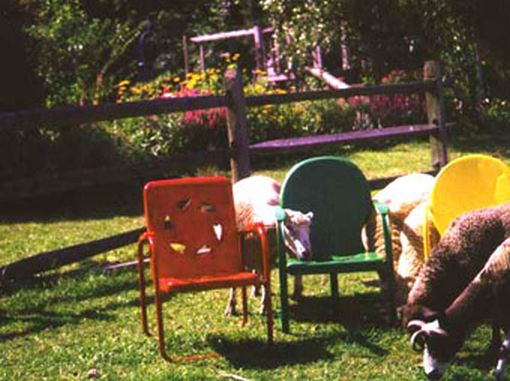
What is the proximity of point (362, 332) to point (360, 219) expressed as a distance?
103cm

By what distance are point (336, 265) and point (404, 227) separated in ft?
2.57

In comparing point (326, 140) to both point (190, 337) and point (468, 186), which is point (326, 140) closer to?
point (468, 186)

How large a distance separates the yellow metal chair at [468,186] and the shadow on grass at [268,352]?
3.33 ft

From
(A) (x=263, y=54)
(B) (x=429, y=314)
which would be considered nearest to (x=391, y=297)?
(B) (x=429, y=314)

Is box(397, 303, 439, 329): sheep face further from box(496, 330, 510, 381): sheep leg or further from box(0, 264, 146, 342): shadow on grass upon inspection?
box(0, 264, 146, 342): shadow on grass

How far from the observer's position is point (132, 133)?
15641 mm

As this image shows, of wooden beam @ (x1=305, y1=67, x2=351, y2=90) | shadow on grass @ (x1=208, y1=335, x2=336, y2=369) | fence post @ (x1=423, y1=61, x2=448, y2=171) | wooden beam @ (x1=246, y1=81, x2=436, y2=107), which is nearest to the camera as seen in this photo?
shadow on grass @ (x1=208, y1=335, x2=336, y2=369)

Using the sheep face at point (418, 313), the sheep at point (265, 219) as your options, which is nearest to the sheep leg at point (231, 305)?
the sheep at point (265, 219)

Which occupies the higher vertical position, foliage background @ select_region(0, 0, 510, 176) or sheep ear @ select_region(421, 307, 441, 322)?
foliage background @ select_region(0, 0, 510, 176)

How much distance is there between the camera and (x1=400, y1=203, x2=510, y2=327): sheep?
5.79 m

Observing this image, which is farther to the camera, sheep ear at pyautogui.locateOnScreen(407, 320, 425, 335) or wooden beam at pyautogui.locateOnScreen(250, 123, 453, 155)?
wooden beam at pyautogui.locateOnScreen(250, 123, 453, 155)

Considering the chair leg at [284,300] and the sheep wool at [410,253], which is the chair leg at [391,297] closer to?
the sheep wool at [410,253]

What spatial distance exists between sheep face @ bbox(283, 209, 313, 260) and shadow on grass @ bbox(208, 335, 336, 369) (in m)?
0.63

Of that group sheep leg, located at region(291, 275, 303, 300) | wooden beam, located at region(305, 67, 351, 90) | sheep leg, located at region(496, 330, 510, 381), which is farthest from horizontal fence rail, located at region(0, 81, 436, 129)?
wooden beam, located at region(305, 67, 351, 90)
